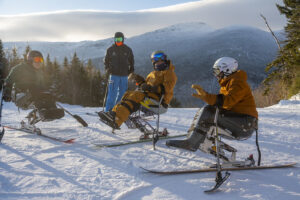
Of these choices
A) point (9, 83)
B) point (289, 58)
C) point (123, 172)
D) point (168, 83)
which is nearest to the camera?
point (123, 172)

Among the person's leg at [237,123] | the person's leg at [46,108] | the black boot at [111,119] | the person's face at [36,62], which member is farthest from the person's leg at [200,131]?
the person's face at [36,62]

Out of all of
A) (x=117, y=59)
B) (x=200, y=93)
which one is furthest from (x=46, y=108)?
(x=200, y=93)

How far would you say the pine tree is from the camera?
15398 millimetres

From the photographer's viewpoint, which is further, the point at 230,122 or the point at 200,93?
the point at 230,122

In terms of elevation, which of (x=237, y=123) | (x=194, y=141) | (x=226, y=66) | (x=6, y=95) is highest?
(x=226, y=66)

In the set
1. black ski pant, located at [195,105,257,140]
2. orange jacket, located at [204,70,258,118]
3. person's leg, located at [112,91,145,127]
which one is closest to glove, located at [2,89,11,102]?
person's leg, located at [112,91,145,127]

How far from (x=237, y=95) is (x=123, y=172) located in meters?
1.66

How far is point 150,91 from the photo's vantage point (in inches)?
165

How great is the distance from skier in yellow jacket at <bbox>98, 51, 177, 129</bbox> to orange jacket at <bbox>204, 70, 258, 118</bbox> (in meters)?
1.32

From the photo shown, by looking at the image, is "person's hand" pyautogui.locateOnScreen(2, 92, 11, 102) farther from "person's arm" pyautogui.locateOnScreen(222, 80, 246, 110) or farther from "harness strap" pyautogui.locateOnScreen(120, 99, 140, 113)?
"person's arm" pyautogui.locateOnScreen(222, 80, 246, 110)

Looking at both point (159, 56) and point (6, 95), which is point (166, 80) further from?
point (6, 95)

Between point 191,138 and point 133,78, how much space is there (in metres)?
1.90

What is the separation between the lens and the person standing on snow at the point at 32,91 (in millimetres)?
4996

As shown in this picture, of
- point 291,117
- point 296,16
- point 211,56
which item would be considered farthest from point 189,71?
point 291,117
